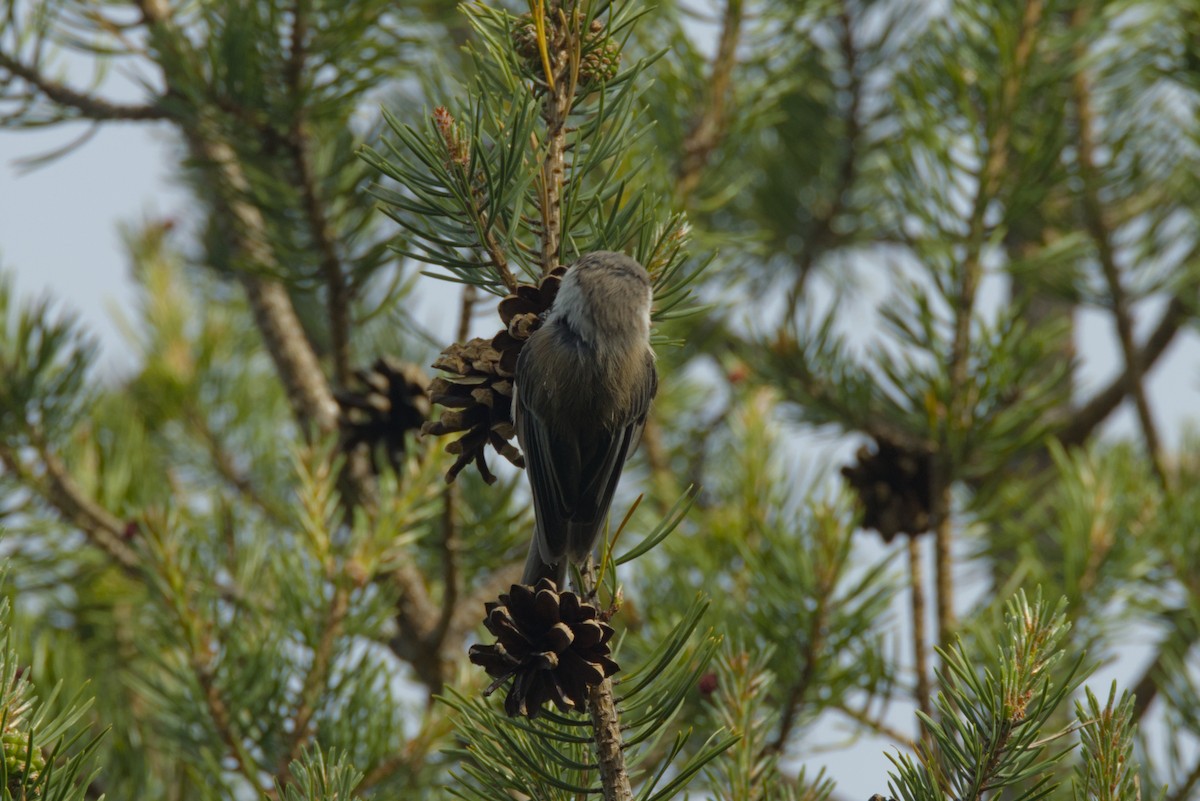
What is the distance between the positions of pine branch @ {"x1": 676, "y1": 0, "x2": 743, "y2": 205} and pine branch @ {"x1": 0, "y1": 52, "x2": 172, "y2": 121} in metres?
0.79

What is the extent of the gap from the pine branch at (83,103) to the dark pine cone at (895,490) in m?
1.14

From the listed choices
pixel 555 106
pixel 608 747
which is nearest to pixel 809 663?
pixel 608 747

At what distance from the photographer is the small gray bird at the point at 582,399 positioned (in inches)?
44.1

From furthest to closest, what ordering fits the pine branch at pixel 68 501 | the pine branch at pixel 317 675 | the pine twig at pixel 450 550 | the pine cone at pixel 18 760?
the pine branch at pixel 68 501, the pine twig at pixel 450 550, the pine branch at pixel 317 675, the pine cone at pixel 18 760

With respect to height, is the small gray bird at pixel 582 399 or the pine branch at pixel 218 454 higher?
the pine branch at pixel 218 454

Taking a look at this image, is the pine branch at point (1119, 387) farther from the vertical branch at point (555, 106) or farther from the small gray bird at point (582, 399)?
the vertical branch at point (555, 106)

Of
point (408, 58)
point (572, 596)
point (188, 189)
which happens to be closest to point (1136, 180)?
point (408, 58)

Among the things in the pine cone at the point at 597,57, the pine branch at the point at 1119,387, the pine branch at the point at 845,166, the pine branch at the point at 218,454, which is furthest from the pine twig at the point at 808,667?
the pine branch at the point at 218,454

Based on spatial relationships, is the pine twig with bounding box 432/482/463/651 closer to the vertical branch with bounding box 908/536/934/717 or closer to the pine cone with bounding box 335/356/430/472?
the pine cone with bounding box 335/356/430/472

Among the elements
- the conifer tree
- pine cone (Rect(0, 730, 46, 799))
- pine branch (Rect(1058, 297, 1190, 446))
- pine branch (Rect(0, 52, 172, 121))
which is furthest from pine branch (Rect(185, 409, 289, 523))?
pine branch (Rect(1058, 297, 1190, 446))

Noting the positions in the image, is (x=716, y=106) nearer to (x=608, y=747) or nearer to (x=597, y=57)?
(x=597, y=57)

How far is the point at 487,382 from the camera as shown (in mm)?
1155

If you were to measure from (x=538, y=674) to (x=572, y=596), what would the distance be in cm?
7

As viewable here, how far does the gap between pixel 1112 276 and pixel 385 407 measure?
1453mm
